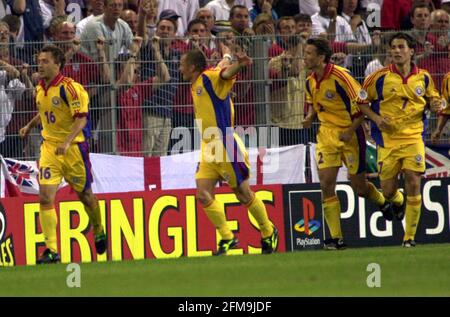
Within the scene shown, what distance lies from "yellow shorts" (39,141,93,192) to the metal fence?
234 centimetres

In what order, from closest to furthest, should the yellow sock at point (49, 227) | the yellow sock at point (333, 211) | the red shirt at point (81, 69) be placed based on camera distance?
the yellow sock at point (49, 227) → the yellow sock at point (333, 211) → the red shirt at point (81, 69)

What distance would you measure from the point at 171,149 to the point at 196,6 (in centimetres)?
397

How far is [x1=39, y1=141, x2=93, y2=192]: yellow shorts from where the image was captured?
54.4 ft

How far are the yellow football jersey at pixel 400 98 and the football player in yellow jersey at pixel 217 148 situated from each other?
6.12ft

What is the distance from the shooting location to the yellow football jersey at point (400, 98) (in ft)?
56.0

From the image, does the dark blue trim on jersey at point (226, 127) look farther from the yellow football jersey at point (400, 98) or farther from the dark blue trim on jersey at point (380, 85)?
the dark blue trim on jersey at point (380, 85)

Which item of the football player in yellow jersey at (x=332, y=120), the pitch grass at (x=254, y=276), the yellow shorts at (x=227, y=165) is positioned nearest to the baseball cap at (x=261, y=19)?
the football player in yellow jersey at (x=332, y=120)

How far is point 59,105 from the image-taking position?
16.6 metres

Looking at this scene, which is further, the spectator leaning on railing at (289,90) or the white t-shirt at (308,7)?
the white t-shirt at (308,7)

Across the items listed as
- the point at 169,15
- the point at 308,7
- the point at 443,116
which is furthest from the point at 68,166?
the point at 308,7

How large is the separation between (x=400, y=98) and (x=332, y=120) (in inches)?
36.1

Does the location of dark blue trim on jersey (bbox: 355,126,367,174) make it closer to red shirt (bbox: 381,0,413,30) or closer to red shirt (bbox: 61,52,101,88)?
red shirt (bbox: 61,52,101,88)

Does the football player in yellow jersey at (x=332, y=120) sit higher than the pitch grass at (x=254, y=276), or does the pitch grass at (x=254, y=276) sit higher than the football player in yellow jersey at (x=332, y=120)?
the football player in yellow jersey at (x=332, y=120)
